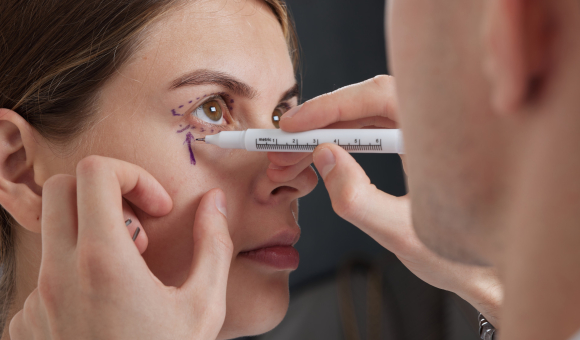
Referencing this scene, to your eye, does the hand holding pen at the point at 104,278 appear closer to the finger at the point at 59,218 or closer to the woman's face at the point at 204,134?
the finger at the point at 59,218

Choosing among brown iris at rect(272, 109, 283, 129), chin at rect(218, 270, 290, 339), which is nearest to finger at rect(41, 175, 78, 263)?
chin at rect(218, 270, 290, 339)

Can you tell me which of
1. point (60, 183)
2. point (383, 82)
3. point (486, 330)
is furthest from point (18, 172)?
point (486, 330)

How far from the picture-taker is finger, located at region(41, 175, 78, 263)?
0.70 m

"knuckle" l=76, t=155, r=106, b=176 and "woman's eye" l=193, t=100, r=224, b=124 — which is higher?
"knuckle" l=76, t=155, r=106, b=176

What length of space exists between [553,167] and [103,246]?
1.99 ft

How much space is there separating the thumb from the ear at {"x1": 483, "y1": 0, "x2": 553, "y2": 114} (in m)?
0.40

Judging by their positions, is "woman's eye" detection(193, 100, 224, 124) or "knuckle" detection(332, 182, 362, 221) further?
"woman's eye" detection(193, 100, 224, 124)

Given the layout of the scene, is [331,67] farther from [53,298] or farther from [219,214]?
[53,298]

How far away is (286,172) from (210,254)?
0.25 metres

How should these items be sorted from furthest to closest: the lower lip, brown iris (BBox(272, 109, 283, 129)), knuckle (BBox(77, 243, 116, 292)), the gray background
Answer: the gray background < brown iris (BBox(272, 109, 283, 129)) < the lower lip < knuckle (BBox(77, 243, 116, 292))

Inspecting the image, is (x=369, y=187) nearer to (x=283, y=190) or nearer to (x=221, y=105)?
(x=283, y=190)

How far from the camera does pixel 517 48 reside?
0.33 m

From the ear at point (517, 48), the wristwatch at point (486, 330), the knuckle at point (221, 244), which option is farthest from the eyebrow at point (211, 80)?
the wristwatch at point (486, 330)

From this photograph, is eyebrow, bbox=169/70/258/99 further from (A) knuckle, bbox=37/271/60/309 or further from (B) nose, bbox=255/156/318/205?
(A) knuckle, bbox=37/271/60/309
